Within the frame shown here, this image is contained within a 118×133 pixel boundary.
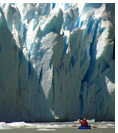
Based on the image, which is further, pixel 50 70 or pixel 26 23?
pixel 26 23

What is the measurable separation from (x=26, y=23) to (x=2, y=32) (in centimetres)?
477

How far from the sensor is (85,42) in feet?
65.4

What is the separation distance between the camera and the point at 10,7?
57.4 ft

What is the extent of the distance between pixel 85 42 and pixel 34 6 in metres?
4.09

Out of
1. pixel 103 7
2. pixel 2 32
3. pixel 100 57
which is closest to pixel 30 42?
pixel 2 32

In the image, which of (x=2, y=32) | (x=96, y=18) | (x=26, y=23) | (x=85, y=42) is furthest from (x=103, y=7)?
(x=2, y=32)

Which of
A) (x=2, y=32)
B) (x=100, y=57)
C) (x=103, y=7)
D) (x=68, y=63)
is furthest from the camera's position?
(x=103, y=7)

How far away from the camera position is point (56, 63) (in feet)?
57.5

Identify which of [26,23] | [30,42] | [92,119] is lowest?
[92,119]

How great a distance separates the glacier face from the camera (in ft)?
51.6

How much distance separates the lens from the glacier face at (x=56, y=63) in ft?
51.6

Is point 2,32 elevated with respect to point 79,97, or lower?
elevated

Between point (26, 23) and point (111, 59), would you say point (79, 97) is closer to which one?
point (111, 59)

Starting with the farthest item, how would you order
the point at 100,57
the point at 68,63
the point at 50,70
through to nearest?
the point at 100,57
the point at 68,63
the point at 50,70
